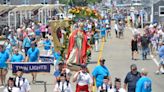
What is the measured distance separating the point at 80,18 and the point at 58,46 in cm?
794

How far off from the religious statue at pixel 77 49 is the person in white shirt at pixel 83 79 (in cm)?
818

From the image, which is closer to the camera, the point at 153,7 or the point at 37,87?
the point at 37,87

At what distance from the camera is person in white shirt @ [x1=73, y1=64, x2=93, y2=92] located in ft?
59.3

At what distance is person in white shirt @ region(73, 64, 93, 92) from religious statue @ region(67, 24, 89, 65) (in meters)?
8.18

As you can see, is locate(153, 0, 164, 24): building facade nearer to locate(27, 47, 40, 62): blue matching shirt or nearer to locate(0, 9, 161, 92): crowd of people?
locate(0, 9, 161, 92): crowd of people

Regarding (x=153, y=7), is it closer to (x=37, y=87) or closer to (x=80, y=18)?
(x=80, y=18)

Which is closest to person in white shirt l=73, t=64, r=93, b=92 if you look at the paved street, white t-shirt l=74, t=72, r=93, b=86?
white t-shirt l=74, t=72, r=93, b=86

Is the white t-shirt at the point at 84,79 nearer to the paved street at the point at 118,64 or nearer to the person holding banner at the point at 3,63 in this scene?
the paved street at the point at 118,64

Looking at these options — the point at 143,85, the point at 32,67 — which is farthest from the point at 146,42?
the point at 143,85

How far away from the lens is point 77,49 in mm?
26828

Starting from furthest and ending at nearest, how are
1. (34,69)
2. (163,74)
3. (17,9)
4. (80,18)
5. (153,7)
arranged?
(153,7), (17,9), (80,18), (163,74), (34,69)

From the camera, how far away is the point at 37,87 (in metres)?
23.4

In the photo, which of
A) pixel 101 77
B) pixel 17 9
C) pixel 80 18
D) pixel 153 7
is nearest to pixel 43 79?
pixel 101 77

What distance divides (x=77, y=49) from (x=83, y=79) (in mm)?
8697
